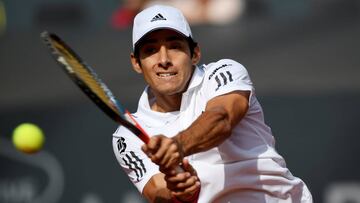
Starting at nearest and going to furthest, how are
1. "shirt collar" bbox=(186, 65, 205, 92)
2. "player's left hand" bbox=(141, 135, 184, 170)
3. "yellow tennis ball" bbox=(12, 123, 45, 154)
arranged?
1. "player's left hand" bbox=(141, 135, 184, 170)
2. "shirt collar" bbox=(186, 65, 205, 92)
3. "yellow tennis ball" bbox=(12, 123, 45, 154)

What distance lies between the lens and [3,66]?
401 inches

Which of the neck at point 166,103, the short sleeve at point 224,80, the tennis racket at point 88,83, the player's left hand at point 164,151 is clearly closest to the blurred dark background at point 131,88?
the neck at point 166,103

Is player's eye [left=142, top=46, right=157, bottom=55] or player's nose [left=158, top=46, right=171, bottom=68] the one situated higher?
player's eye [left=142, top=46, right=157, bottom=55]

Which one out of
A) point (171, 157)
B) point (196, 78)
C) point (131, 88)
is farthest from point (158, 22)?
point (131, 88)

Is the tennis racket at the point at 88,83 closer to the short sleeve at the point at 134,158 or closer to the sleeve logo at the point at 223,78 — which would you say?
the sleeve logo at the point at 223,78

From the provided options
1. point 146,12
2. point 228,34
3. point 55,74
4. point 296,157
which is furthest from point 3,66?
point 146,12

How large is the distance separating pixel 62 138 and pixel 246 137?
4824 mm

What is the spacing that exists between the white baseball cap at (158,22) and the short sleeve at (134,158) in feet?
1.80

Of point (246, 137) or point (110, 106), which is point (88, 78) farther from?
point (246, 137)

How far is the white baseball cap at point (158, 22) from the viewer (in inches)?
187

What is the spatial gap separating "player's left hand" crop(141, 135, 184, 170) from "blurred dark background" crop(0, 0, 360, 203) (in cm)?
444

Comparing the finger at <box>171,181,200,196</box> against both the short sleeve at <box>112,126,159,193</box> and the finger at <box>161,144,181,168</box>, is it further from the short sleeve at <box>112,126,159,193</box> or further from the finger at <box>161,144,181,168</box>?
the short sleeve at <box>112,126,159,193</box>

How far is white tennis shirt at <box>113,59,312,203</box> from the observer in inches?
186

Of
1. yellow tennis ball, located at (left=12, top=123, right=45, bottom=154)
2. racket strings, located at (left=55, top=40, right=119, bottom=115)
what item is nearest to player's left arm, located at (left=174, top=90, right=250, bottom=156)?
racket strings, located at (left=55, top=40, right=119, bottom=115)
